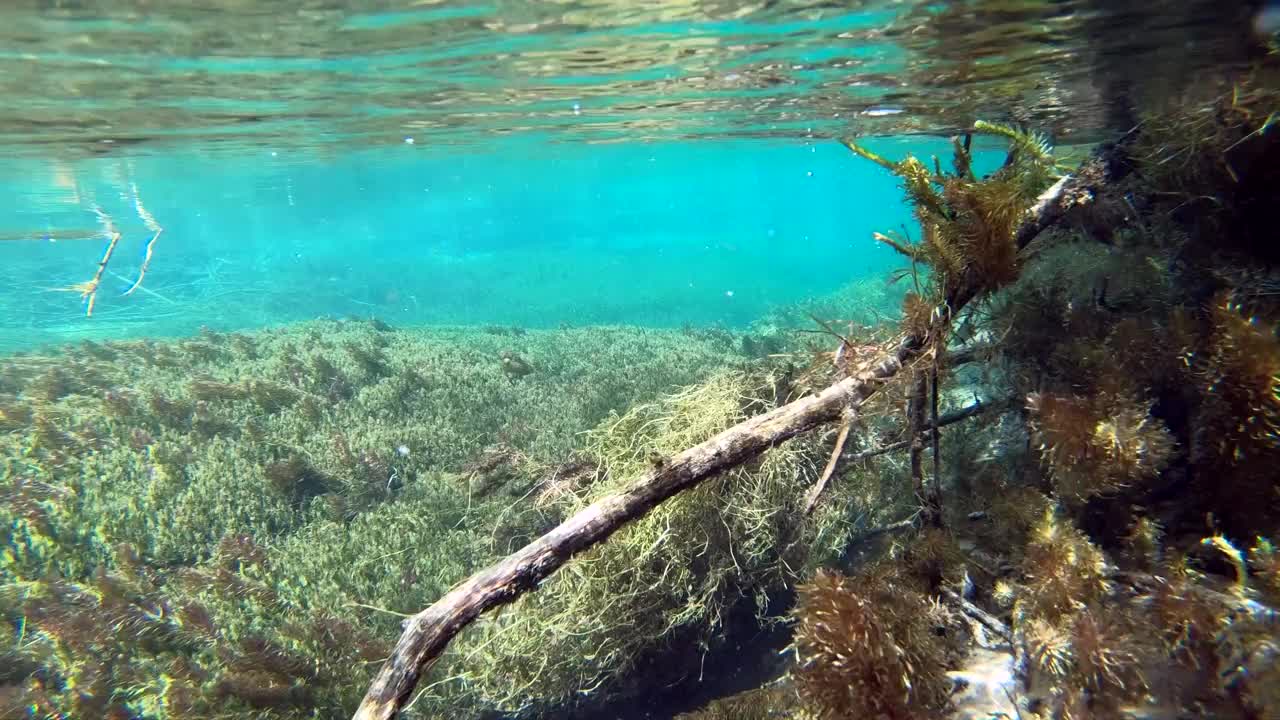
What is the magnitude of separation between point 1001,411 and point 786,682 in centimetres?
271

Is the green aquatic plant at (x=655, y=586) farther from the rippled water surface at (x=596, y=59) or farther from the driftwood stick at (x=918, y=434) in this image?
the rippled water surface at (x=596, y=59)

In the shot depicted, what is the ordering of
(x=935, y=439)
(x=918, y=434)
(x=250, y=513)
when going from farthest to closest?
(x=250, y=513)
(x=918, y=434)
(x=935, y=439)

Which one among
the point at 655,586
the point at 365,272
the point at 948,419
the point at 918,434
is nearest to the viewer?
the point at 918,434

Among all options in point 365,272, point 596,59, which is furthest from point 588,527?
point 365,272

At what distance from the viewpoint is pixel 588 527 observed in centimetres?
308

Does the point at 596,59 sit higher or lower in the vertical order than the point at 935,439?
higher

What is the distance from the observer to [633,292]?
4209 cm

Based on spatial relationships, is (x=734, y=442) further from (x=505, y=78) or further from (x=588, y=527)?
(x=505, y=78)

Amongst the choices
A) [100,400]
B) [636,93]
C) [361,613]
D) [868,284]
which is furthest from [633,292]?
[361,613]

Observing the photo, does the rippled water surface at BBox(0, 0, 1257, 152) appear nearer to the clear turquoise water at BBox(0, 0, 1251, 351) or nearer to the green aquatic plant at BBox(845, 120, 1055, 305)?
A: the clear turquoise water at BBox(0, 0, 1251, 351)

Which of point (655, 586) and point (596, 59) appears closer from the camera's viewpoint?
point (655, 586)

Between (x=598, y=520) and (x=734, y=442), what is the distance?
956 mm

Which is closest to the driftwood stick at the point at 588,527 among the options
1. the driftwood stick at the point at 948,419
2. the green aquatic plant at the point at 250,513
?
the driftwood stick at the point at 948,419

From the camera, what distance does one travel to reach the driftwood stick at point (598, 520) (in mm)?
2688
